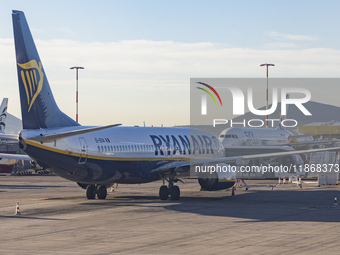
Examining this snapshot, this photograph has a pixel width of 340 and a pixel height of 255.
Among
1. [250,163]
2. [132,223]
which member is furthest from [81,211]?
[250,163]

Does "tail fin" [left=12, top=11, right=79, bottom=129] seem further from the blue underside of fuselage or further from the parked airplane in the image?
the blue underside of fuselage

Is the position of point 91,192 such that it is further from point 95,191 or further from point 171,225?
point 171,225

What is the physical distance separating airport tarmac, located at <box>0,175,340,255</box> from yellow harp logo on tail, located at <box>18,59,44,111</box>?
6.01m

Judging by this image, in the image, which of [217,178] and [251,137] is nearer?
[217,178]

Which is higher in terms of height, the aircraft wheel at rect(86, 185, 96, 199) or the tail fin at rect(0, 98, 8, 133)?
the tail fin at rect(0, 98, 8, 133)

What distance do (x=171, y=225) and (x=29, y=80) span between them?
38.4 feet

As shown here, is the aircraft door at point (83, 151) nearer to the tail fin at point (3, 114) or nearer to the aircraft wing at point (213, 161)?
the aircraft wing at point (213, 161)

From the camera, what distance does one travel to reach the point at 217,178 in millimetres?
38688

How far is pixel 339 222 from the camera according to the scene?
2592 centimetres

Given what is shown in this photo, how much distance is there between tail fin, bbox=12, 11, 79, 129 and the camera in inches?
1237

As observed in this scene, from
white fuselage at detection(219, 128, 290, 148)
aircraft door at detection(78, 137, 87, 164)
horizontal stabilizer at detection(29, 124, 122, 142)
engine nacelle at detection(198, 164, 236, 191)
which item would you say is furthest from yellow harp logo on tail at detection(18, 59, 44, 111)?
white fuselage at detection(219, 128, 290, 148)

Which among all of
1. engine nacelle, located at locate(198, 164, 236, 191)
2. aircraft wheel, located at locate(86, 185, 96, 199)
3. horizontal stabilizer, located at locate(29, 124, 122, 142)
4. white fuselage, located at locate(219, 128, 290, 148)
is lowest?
aircraft wheel, located at locate(86, 185, 96, 199)

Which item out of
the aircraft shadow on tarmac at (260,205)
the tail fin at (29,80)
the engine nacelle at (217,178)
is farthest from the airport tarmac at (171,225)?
the tail fin at (29,80)

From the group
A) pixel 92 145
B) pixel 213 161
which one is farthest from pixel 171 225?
pixel 213 161
